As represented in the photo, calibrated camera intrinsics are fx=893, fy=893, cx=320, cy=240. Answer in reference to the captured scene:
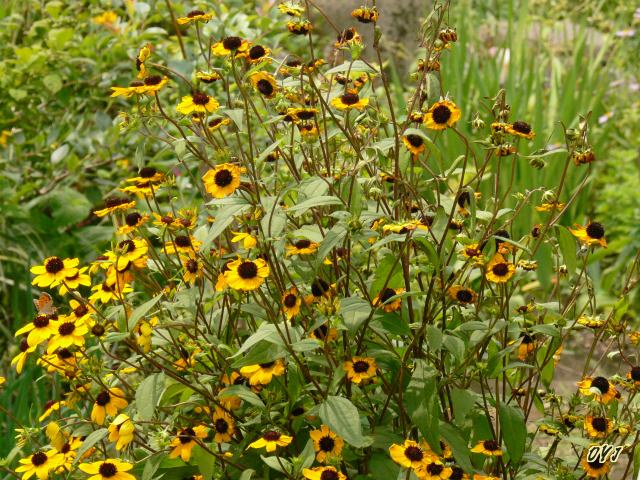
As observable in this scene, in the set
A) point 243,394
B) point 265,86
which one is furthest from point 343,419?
point 265,86

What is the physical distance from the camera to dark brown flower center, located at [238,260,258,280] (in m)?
1.44

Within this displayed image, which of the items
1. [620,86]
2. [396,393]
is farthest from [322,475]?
[620,86]

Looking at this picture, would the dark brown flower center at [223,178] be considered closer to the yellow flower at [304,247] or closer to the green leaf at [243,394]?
the yellow flower at [304,247]

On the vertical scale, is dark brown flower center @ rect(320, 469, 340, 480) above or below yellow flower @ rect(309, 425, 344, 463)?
above

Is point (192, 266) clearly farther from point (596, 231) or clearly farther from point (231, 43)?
point (596, 231)

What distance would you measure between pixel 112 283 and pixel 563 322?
2.73ft

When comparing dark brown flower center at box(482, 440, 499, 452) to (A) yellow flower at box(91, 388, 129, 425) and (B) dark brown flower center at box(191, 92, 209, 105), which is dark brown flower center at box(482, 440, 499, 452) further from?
(B) dark brown flower center at box(191, 92, 209, 105)

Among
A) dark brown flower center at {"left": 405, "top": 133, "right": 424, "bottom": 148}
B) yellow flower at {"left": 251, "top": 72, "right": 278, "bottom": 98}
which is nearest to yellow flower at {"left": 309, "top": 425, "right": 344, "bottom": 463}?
dark brown flower center at {"left": 405, "top": 133, "right": 424, "bottom": 148}

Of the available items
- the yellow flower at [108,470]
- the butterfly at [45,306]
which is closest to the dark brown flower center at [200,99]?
the butterfly at [45,306]

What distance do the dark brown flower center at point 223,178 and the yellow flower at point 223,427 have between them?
44cm

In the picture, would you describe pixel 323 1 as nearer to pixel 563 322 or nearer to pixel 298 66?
pixel 298 66

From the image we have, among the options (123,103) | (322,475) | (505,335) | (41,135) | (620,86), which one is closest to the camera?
(322,475)

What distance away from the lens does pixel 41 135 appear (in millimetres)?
3443

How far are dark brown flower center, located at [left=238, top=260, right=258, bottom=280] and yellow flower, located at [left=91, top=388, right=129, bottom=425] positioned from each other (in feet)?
1.34
